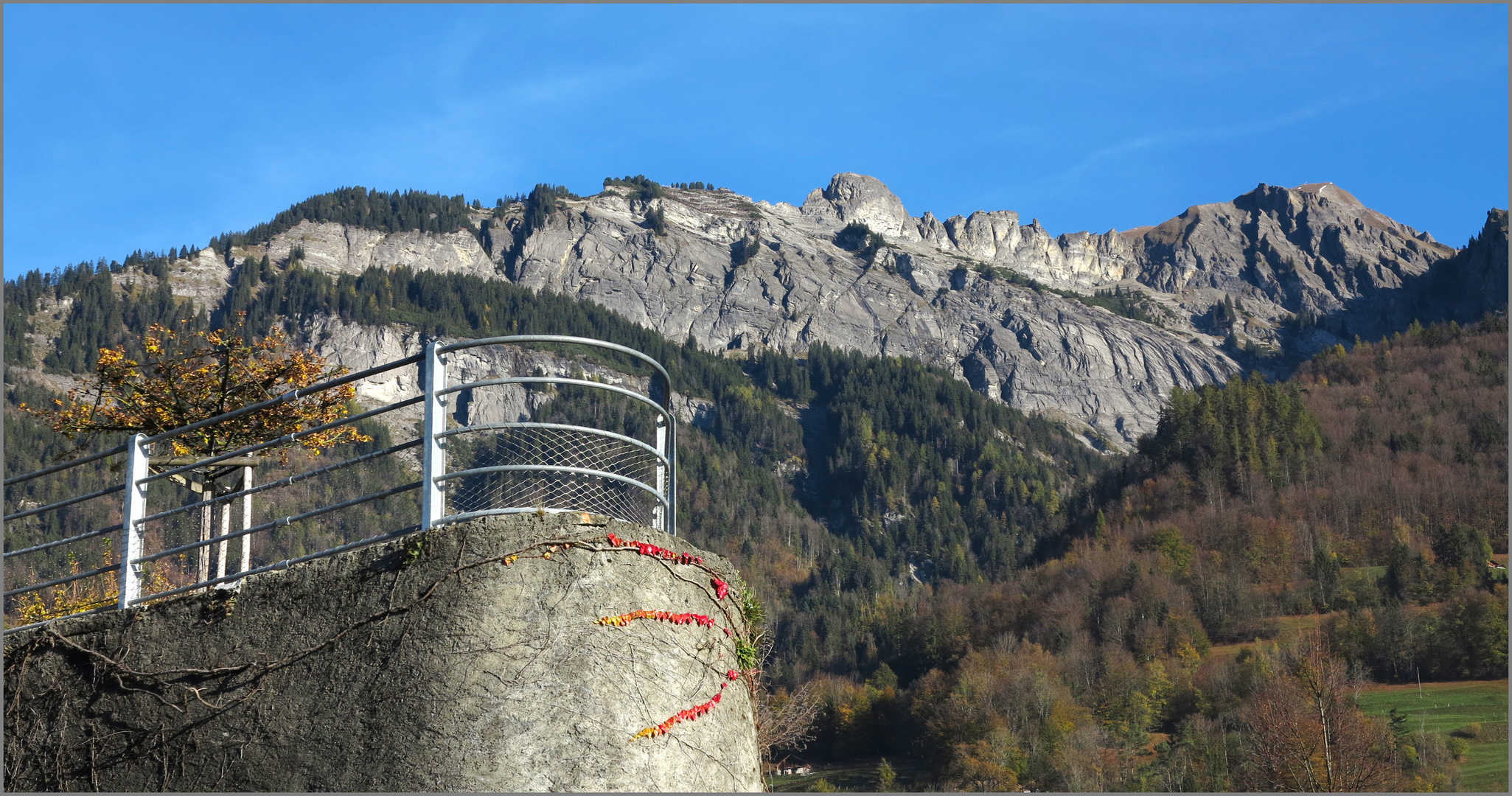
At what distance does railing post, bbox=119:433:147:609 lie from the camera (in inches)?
304

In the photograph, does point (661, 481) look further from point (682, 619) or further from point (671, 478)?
point (682, 619)

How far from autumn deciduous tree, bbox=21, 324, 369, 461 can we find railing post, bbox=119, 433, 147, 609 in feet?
24.8

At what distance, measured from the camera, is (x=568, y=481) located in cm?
796

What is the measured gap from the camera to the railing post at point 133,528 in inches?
304

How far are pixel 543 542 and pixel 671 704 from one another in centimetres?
112

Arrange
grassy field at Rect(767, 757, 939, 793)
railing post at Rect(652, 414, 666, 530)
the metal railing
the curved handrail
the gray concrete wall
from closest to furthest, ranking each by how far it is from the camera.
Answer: the gray concrete wall < the curved handrail < the metal railing < railing post at Rect(652, 414, 666, 530) < grassy field at Rect(767, 757, 939, 793)

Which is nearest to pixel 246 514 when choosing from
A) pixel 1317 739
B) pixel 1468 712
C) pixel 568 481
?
pixel 568 481

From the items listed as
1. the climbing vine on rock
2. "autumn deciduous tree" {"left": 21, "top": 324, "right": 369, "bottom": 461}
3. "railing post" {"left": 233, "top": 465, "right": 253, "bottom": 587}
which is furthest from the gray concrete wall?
"autumn deciduous tree" {"left": 21, "top": 324, "right": 369, "bottom": 461}

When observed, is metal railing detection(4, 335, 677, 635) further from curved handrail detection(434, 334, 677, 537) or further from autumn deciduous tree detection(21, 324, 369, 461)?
autumn deciduous tree detection(21, 324, 369, 461)

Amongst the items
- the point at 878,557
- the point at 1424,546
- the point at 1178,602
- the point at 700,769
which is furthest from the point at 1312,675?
the point at 878,557

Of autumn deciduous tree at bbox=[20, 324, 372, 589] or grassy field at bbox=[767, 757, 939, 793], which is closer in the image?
autumn deciduous tree at bbox=[20, 324, 372, 589]

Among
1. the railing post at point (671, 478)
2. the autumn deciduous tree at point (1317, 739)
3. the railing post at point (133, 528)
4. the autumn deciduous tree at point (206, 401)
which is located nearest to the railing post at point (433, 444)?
the railing post at point (671, 478)

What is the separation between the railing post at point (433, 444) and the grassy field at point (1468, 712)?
90747 mm

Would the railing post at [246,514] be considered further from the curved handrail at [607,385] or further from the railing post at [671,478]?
the railing post at [671,478]
